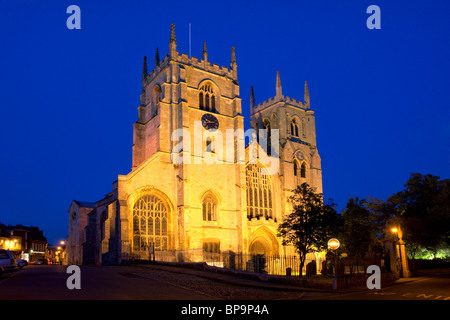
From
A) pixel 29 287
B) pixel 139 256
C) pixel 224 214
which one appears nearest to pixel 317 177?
pixel 224 214

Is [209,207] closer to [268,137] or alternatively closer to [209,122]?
[209,122]

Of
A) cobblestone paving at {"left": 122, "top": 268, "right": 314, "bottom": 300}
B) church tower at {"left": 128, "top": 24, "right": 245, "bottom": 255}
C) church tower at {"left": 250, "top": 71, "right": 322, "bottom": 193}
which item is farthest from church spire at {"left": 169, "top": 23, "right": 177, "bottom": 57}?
cobblestone paving at {"left": 122, "top": 268, "right": 314, "bottom": 300}

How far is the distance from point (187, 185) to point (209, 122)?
773cm

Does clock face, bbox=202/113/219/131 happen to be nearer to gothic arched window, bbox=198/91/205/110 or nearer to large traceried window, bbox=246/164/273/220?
gothic arched window, bbox=198/91/205/110

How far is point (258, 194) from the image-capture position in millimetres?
41125

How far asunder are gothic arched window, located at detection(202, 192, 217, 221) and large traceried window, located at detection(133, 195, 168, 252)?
390 centimetres

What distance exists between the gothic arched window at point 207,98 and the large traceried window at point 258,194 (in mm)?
7383

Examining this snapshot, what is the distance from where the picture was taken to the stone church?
3253 cm

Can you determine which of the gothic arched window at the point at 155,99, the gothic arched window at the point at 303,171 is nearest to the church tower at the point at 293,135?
the gothic arched window at the point at 303,171

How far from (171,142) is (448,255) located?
30.2 meters

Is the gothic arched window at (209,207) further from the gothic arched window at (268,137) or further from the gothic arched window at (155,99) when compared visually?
the gothic arched window at (268,137)

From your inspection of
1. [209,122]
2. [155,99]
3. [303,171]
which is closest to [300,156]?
[303,171]
